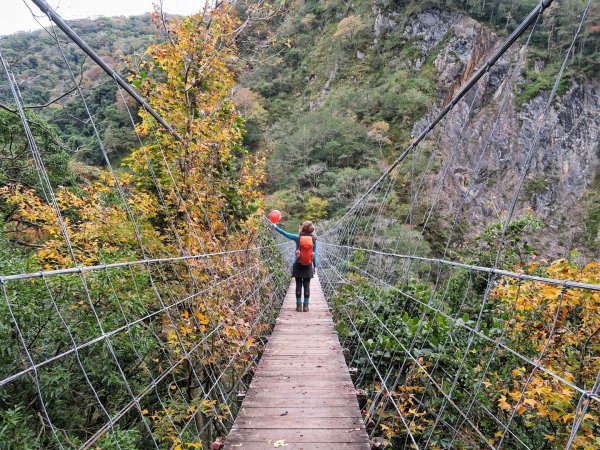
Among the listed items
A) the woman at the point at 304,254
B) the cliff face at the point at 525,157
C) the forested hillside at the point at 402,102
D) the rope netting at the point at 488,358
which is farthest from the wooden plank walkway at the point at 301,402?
the cliff face at the point at 525,157

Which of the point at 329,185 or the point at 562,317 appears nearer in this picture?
the point at 562,317

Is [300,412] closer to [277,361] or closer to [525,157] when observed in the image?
[277,361]

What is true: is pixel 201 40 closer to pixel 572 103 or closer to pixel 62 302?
pixel 62 302

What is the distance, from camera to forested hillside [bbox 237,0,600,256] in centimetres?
1345

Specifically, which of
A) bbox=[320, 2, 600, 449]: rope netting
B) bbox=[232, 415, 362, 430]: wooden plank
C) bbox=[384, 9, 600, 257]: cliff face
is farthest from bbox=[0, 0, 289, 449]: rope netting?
bbox=[384, 9, 600, 257]: cliff face

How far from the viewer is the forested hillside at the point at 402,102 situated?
1345 cm

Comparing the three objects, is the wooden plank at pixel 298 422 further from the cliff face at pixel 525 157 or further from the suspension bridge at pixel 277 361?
the cliff face at pixel 525 157

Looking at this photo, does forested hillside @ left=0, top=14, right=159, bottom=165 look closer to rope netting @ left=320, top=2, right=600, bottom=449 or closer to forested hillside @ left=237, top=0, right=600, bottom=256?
rope netting @ left=320, top=2, right=600, bottom=449

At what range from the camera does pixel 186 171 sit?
2480 mm

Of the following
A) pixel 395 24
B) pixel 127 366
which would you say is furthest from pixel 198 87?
pixel 395 24

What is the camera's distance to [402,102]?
20.0m

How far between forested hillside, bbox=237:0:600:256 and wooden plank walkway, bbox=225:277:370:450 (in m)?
→ 8.70

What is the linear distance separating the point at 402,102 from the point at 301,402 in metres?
20.3

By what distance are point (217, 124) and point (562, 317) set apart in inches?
102
